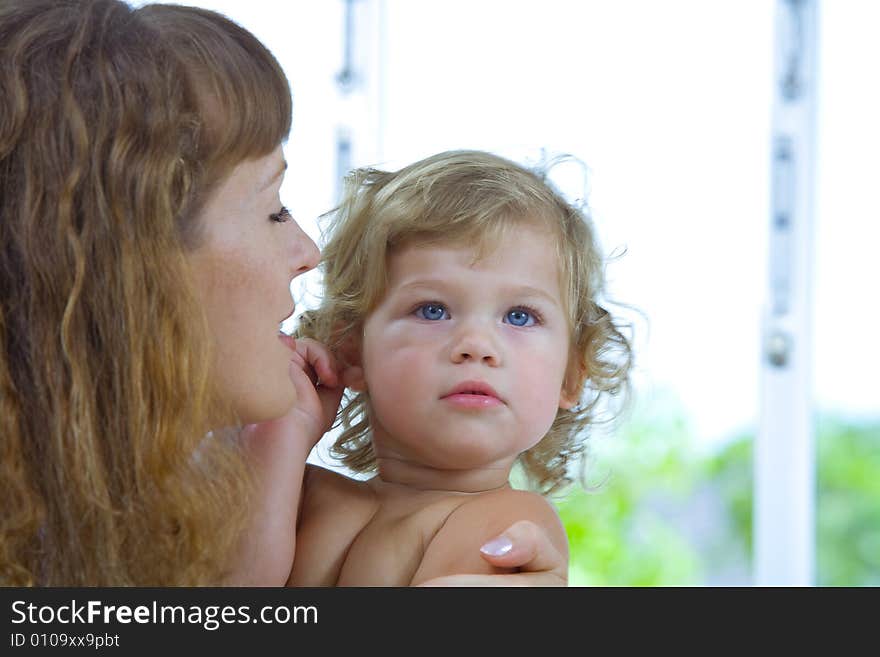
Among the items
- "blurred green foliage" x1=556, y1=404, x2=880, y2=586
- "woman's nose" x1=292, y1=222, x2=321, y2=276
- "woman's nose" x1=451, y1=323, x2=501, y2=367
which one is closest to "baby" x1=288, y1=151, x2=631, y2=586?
"woman's nose" x1=451, y1=323, x2=501, y2=367

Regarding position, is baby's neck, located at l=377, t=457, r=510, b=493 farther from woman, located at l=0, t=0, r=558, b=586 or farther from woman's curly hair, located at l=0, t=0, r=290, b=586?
woman's curly hair, located at l=0, t=0, r=290, b=586

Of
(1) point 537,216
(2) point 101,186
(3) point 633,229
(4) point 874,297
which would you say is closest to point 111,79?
(2) point 101,186

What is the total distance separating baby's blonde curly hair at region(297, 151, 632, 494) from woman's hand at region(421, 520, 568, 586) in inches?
12.6

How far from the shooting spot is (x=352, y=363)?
4.69 ft

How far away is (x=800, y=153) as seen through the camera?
3211 mm

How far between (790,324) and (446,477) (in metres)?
2.10

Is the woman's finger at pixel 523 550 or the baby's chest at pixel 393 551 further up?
the woman's finger at pixel 523 550

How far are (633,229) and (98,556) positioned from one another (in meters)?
2.47

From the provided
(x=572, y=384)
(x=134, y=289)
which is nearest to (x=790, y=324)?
(x=572, y=384)

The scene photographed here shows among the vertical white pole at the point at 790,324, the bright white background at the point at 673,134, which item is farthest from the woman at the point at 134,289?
the vertical white pole at the point at 790,324

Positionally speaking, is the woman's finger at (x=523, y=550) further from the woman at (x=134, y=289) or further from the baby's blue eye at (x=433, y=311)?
the baby's blue eye at (x=433, y=311)

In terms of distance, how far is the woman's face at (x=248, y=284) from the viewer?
1116mm
